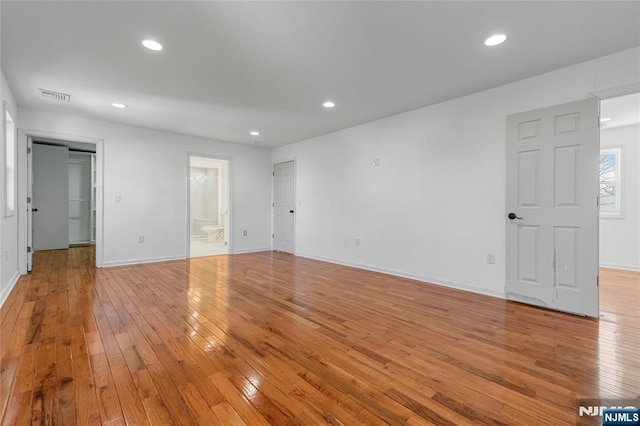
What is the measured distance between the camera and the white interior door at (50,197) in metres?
6.54

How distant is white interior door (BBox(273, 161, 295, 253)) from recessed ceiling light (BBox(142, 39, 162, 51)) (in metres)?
4.06

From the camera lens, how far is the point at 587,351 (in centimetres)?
212

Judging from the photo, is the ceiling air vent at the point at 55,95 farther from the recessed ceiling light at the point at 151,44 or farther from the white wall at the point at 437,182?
the white wall at the point at 437,182

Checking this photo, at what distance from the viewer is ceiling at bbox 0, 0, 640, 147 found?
2.08m

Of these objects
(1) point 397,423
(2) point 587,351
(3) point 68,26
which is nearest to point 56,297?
(3) point 68,26

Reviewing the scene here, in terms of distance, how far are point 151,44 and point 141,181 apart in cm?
339

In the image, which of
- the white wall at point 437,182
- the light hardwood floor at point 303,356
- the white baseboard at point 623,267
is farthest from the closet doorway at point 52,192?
the white baseboard at point 623,267

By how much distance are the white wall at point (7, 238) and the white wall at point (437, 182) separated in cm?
434

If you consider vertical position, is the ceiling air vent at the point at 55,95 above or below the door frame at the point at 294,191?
above

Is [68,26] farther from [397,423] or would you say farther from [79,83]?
[397,423]

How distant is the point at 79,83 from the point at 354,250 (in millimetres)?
4365

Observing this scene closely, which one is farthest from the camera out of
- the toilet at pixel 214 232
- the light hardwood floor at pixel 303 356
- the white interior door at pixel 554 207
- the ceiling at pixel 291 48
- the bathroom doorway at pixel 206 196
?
the bathroom doorway at pixel 206 196

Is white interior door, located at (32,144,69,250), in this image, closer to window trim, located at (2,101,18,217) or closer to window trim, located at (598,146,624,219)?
window trim, located at (2,101,18,217)

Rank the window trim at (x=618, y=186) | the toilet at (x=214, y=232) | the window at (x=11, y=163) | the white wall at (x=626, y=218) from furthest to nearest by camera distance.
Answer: the toilet at (x=214, y=232) → the window trim at (x=618, y=186) → the white wall at (x=626, y=218) → the window at (x=11, y=163)
